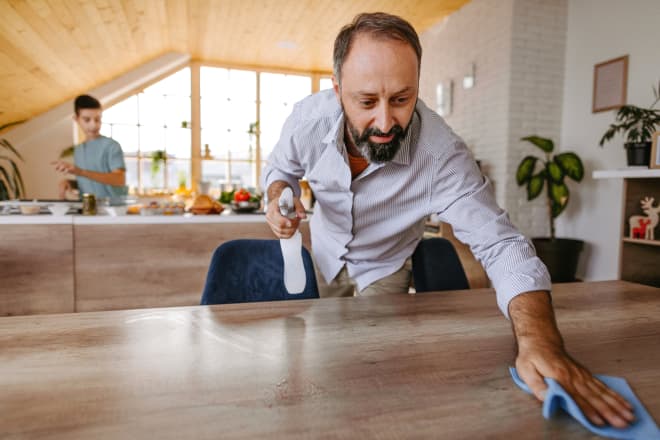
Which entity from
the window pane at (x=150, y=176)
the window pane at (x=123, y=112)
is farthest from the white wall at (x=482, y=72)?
the window pane at (x=123, y=112)

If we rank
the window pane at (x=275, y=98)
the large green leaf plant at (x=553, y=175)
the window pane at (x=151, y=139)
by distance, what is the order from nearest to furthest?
the large green leaf plant at (x=553, y=175) → the window pane at (x=151, y=139) → the window pane at (x=275, y=98)

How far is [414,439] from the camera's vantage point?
540mm

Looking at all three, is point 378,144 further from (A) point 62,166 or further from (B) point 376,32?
(A) point 62,166

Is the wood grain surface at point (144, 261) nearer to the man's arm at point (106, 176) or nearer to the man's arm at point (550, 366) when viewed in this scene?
the man's arm at point (106, 176)

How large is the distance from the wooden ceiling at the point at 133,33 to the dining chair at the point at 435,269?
401 centimetres

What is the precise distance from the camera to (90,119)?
296 centimetres

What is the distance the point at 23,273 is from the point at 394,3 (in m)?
4.42

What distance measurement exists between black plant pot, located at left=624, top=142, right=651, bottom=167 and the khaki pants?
225cm

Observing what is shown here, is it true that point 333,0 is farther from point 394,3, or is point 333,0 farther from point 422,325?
point 422,325

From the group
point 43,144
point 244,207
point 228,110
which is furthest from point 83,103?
point 228,110

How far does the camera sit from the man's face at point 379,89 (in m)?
1.04

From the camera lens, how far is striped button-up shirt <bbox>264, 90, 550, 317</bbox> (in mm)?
1106

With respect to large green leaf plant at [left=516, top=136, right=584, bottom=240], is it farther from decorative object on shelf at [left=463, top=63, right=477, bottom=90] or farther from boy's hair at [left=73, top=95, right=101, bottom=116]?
boy's hair at [left=73, top=95, right=101, bottom=116]

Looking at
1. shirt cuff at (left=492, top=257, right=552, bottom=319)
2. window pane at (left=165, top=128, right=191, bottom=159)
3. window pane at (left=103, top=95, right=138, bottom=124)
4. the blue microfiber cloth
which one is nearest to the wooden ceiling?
window pane at (left=103, top=95, right=138, bottom=124)
